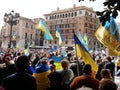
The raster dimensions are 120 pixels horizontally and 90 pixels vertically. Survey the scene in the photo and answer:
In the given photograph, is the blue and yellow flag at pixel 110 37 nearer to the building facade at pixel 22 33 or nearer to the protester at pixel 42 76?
the protester at pixel 42 76

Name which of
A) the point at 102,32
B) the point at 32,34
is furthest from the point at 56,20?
the point at 102,32

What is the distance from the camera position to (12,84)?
445cm

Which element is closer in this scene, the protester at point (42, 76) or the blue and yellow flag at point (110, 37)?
the protester at point (42, 76)

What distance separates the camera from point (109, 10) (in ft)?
15.7

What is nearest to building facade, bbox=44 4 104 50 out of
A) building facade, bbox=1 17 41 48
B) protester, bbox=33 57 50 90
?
building facade, bbox=1 17 41 48

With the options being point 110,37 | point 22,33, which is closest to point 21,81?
point 110,37

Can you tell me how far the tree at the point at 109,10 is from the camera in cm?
466

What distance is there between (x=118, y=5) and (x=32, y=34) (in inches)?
3889

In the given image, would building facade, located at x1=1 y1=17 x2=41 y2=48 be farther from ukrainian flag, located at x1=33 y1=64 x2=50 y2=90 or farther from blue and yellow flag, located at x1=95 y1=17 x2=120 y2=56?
ukrainian flag, located at x1=33 y1=64 x2=50 y2=90

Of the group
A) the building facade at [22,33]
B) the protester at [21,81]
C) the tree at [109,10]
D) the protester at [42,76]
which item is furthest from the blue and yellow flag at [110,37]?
the building facade at [22,33]

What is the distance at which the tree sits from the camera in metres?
4.66

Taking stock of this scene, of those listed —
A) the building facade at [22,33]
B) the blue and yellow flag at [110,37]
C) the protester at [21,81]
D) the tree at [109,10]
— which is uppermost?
the building facade at [22,33]

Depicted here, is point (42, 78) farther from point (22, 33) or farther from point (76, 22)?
point (22, 33)

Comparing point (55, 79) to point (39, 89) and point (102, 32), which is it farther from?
point (102, 32)
